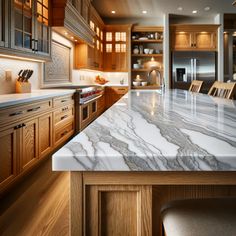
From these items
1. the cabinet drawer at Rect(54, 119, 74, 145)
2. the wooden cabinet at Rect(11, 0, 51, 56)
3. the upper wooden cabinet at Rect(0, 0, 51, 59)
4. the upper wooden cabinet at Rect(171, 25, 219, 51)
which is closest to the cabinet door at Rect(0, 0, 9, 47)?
the upper wooden cabinet at Rect(0, 0, 51, 59)

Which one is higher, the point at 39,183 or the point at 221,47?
the point at 221,47

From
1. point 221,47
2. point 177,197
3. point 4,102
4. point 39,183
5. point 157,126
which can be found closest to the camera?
point 177,197

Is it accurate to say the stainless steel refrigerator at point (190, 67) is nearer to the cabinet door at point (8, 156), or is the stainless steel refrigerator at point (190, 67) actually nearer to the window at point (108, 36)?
the window at point (108, 36)

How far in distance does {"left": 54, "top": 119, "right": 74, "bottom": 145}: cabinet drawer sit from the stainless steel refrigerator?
4099 mm

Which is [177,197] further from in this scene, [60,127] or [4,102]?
[60,127]

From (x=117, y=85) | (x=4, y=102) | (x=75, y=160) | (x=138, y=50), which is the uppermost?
(x=138, y=50)

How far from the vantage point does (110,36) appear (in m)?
8.57

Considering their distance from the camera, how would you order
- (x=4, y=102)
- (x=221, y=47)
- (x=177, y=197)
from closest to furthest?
(x=177, y=197)
(x=4, y=102)
(x=221, y=47)

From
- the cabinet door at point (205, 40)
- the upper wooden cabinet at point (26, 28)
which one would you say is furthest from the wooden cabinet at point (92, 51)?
the cabinet door at point (205, 40)

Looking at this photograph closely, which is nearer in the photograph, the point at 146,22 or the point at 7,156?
the point at 7,156

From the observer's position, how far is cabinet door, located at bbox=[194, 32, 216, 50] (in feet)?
27.2

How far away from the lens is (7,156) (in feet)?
8.28

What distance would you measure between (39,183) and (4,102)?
3.19 ft


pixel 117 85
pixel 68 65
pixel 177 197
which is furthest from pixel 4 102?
pixel 117 85
